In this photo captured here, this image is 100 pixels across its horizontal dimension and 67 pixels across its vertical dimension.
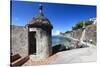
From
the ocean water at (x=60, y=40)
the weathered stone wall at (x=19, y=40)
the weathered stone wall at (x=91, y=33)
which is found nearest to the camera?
the weathered stone wall at (x=19, y=40)

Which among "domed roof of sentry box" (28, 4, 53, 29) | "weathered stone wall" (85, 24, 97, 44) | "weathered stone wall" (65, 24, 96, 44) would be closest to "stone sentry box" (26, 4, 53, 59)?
"domed roof of sentry box" (28, 4, 53, 29)

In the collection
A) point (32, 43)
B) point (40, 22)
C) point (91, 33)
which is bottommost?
point (32, 43)

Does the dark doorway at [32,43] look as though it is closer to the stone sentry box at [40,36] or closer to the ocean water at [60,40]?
the stone sentry box at [40,36]

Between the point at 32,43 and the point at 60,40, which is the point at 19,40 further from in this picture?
the point at 60,40

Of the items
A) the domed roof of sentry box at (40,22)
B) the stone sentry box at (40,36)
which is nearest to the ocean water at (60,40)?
the stone sentry box at (40,36)

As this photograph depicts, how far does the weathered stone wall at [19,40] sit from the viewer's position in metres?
2.19

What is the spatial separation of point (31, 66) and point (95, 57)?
88 centimetres

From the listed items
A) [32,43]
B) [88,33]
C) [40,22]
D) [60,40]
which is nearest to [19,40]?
[32,43]

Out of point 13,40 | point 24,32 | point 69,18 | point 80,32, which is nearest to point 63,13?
point 69,18

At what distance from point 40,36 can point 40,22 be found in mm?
172

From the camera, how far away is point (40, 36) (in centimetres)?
231

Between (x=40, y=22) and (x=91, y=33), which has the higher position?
(x=40, y=22)

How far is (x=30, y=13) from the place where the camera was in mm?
2266
